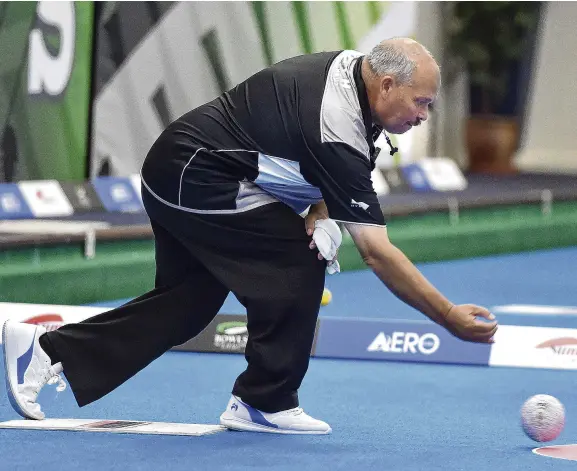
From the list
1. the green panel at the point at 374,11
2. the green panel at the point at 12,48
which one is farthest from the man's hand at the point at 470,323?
the green panel at the point at 374,11

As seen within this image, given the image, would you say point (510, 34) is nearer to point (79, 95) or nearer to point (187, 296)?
point (79, 95)

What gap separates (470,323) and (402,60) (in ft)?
2.44

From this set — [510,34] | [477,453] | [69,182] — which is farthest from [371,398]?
[510,34]

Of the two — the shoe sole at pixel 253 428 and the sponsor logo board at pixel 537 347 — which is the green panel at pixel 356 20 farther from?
the shoe sole at pixel 253 428

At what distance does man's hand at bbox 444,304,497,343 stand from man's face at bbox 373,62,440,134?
54 centimetres

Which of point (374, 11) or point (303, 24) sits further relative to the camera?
point (374, 11)

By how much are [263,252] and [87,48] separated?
4943mm

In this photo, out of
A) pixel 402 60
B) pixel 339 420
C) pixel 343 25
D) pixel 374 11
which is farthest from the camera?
pixel 374 11

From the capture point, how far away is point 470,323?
3.54 metres

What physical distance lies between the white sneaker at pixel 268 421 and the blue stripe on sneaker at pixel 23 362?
0.62 m

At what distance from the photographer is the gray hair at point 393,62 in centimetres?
364

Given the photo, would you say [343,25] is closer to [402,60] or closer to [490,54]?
[490,54]

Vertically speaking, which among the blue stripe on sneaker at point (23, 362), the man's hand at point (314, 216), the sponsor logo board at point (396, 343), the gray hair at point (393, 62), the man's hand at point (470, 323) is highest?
the gray hair at point (393, 62)

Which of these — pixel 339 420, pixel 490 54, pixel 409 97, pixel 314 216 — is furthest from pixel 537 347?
pixel 490 54
